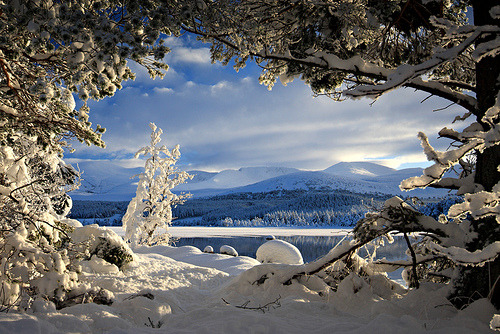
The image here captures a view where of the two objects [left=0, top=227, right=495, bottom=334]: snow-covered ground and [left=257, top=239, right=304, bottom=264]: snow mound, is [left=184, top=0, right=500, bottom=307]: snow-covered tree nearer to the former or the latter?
[left=0, top=227, right=495, bottom=334]: snow-covered ground

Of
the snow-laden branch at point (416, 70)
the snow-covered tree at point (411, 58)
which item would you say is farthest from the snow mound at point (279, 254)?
the snow-laden branch at point (416, 70)

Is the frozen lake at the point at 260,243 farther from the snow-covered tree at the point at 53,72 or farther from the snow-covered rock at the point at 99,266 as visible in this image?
the snow-covered tree at the point at 53,72

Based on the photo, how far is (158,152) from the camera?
20.2m

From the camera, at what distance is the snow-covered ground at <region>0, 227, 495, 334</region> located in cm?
340

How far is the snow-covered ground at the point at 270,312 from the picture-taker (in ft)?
11.1

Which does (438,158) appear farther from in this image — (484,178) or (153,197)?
(153,197)

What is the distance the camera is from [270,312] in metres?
4.38

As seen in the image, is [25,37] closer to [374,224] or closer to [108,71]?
[108,71]

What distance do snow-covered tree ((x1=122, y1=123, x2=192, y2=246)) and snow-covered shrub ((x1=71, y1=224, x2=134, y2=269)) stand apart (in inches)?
345

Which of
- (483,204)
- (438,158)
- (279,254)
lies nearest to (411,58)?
(438,158)

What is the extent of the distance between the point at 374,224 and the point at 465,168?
7.75 ft

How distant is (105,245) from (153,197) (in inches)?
437

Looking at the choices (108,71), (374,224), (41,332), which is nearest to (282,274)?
(374,224)

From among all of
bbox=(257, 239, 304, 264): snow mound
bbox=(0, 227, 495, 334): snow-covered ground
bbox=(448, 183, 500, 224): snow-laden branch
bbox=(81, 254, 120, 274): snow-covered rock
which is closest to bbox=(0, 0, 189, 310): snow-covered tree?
bbox=(0, 227, 495, 334): snow-covered ground
